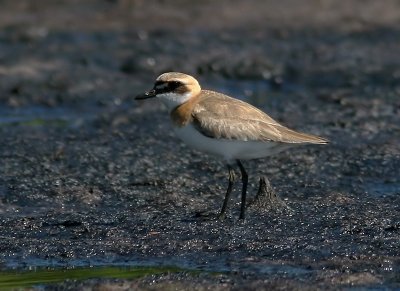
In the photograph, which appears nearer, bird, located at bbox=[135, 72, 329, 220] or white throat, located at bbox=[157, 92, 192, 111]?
bird, located at bbox=[135, 72, 329, 220]

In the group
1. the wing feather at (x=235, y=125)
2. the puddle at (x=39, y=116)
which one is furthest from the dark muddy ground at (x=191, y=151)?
the wing feather at (x=235, y=125)

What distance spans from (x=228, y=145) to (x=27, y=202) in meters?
2.12

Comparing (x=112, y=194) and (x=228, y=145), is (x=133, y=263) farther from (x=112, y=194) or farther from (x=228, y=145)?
(x=112, y=194)

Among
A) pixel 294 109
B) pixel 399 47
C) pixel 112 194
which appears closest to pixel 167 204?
pixel 112 194

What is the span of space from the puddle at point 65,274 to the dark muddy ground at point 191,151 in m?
0.13

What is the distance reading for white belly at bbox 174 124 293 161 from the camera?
29.5 ft

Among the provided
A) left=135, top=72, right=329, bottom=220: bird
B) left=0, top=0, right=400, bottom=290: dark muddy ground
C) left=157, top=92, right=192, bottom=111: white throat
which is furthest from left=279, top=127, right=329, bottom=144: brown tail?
left=157, top=92, right=192, bottom=111: white throat

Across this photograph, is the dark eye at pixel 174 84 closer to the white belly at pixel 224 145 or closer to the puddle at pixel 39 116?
the white belly at pixel 224 145

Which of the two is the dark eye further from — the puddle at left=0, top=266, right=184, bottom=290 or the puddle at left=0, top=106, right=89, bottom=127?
the puddle at left=0, top=106, right=89, bottom=127

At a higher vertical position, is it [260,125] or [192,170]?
[260,125]

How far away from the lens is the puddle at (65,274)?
25.4ft

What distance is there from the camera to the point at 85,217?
9.41 m

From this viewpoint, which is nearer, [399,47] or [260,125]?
[260,125]

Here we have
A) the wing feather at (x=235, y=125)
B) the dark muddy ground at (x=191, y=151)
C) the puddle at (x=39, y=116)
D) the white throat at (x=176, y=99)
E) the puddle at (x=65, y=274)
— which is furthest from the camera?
the puddle at (x=39, y=116)
